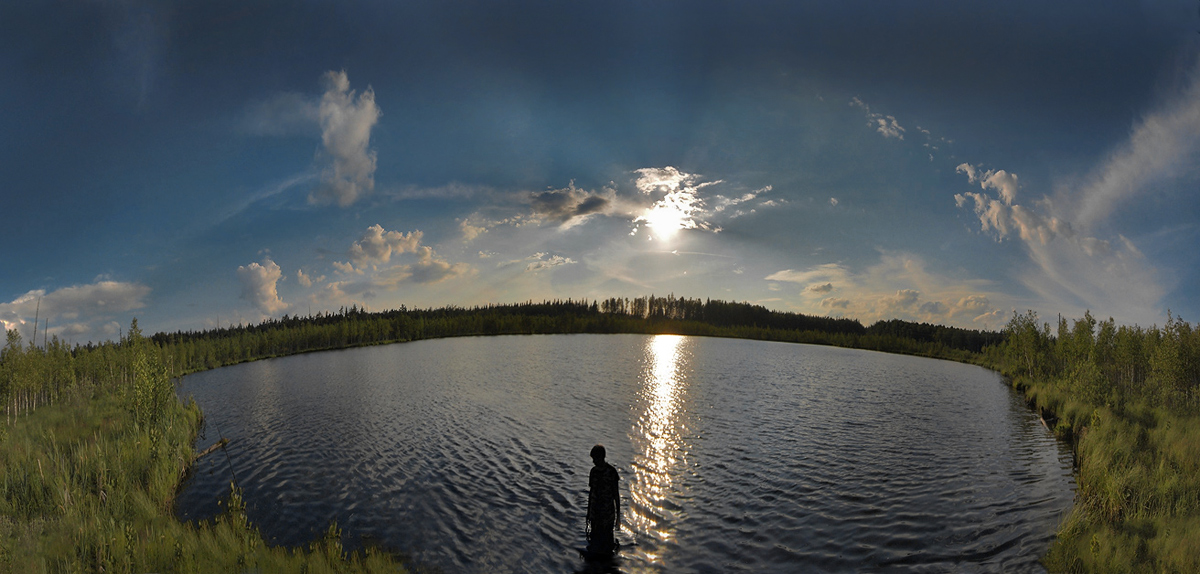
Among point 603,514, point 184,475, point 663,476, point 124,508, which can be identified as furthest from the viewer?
point 184,475

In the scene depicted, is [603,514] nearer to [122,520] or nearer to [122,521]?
[122,521]

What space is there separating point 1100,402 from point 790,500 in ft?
130

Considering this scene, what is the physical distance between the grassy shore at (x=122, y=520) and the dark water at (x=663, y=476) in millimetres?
2358

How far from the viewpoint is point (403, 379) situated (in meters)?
68.8

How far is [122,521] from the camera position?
16.1 m

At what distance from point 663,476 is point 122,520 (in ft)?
73.3

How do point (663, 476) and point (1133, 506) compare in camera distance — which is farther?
point (663, 476)

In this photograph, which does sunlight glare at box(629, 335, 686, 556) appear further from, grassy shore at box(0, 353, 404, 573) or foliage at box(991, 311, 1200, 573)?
foliage at box(991, 311, 1200, 573)

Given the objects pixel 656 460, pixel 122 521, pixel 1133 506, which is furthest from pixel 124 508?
pixel 1133 506

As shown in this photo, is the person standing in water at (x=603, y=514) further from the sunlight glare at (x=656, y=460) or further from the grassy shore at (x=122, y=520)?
the grassy shore at (x=122, y=520)

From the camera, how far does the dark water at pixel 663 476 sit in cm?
1769

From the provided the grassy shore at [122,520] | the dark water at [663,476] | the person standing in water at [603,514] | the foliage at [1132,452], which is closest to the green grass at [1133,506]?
the foliage at [1132,452]

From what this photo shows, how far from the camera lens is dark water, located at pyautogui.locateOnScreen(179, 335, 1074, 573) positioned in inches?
696

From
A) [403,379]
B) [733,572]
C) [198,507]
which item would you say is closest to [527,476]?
[733,572]
